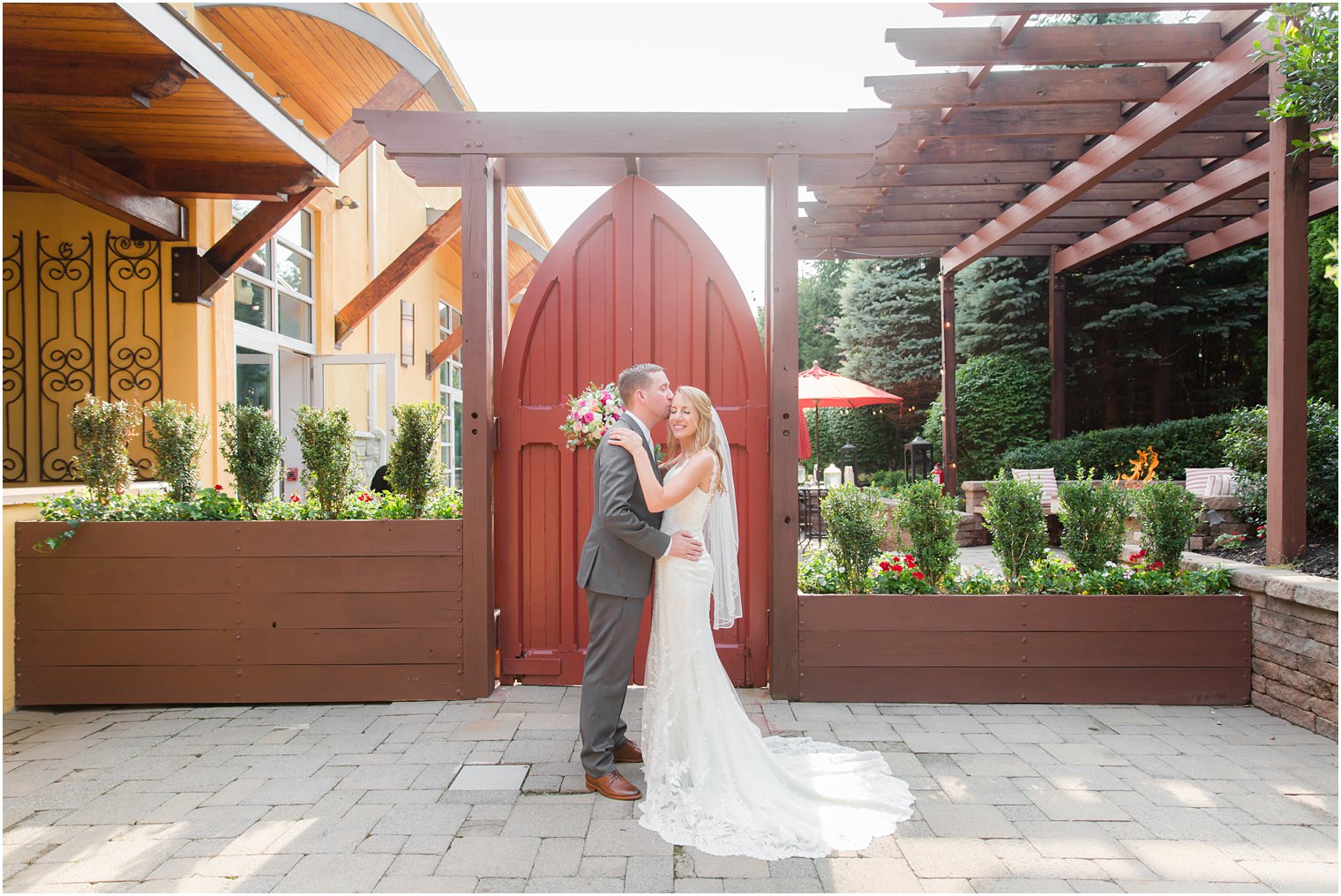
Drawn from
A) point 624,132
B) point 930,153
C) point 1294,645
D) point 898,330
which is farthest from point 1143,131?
point 898,330

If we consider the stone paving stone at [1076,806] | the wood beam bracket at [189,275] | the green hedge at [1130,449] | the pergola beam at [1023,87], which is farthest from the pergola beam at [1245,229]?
the wood beam bracket at [189,275]

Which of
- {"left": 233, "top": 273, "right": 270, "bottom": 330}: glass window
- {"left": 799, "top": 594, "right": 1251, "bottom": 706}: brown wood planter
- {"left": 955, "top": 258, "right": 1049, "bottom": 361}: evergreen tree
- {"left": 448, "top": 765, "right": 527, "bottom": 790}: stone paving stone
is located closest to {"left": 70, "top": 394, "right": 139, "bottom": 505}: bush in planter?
{"left": 233, "top": 273, "right": 270, "bottom": 330}: glass window

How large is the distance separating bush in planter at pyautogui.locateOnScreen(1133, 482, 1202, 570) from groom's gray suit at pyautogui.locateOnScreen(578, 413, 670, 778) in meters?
3.23

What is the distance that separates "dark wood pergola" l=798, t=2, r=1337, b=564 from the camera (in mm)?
4863

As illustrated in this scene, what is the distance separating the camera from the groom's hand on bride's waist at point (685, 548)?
3.48 metres

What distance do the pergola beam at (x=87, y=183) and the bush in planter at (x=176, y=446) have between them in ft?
5.50

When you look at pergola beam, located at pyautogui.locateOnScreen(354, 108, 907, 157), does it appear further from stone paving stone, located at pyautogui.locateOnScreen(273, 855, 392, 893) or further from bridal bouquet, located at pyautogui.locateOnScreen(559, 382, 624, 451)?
stone paving stone, located at pyautogui.locateOnScreen(273, 855, 392, 893)

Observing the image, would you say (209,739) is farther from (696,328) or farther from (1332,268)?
(1332,268)

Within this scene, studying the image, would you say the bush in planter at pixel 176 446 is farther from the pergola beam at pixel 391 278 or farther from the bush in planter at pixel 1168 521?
the bush in planter at pixel 1168 521

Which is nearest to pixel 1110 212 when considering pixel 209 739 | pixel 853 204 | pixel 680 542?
pixel 853 204

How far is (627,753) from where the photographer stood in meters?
3.77

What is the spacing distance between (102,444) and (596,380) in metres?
2.89

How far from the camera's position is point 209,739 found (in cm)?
409

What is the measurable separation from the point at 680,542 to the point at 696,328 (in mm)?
1878
